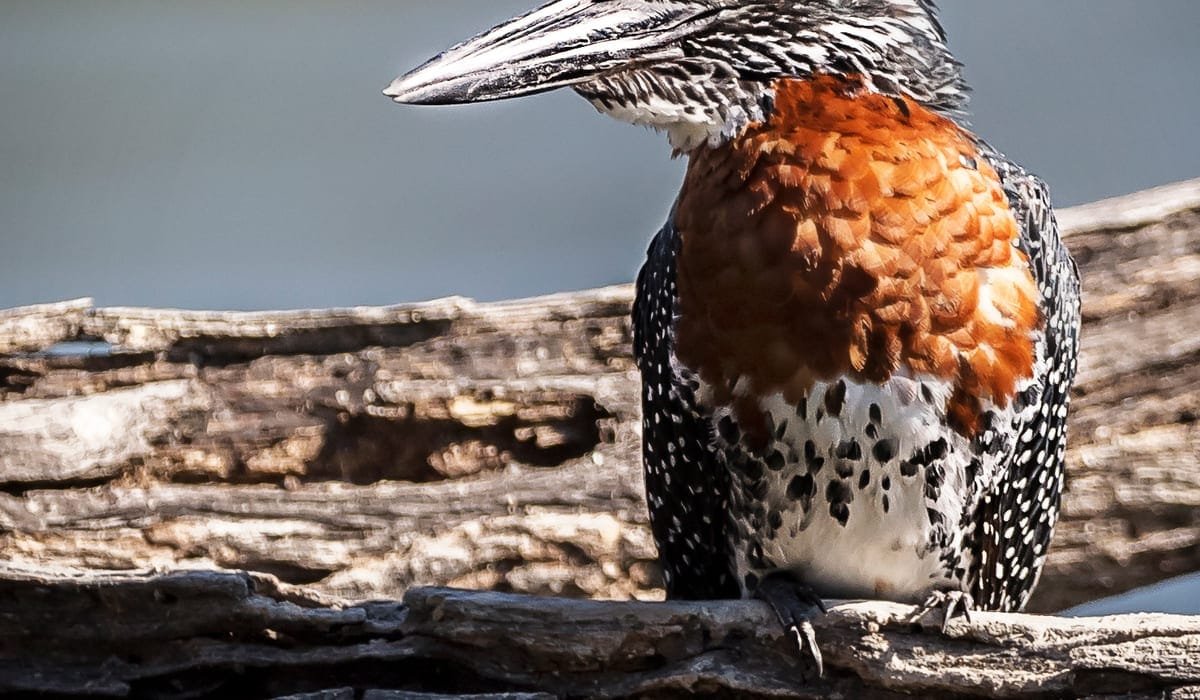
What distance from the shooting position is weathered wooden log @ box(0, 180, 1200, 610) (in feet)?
10.6

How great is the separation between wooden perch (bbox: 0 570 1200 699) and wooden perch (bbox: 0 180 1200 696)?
58 cm

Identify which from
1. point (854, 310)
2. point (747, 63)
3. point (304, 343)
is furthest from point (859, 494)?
point (304, 343)

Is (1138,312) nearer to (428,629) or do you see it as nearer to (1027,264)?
(1027,264)

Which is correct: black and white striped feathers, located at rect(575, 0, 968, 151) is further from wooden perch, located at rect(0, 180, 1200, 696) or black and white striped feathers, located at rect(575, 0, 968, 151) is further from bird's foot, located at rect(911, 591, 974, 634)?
wooden perch, located at rect(0, 180, 1200, 696)

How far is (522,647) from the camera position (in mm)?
2447

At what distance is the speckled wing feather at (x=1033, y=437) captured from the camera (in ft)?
8.25

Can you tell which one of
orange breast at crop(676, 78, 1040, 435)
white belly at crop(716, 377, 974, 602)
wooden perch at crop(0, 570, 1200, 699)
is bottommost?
wooden perch at crop(0, 570, 1200, 699)

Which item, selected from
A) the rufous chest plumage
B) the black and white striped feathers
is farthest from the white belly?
the black and white striped feathers

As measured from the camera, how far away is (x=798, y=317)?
2.32 meters

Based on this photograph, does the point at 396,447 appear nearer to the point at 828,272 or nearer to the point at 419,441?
the point at 419,441

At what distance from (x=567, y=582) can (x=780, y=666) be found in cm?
95

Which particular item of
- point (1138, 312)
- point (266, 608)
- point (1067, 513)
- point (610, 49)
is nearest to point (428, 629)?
point (266, 608)

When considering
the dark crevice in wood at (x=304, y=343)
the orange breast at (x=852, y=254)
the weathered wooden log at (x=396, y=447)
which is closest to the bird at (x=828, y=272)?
the orange breast at (x=852, y=254)

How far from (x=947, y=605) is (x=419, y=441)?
135cm
